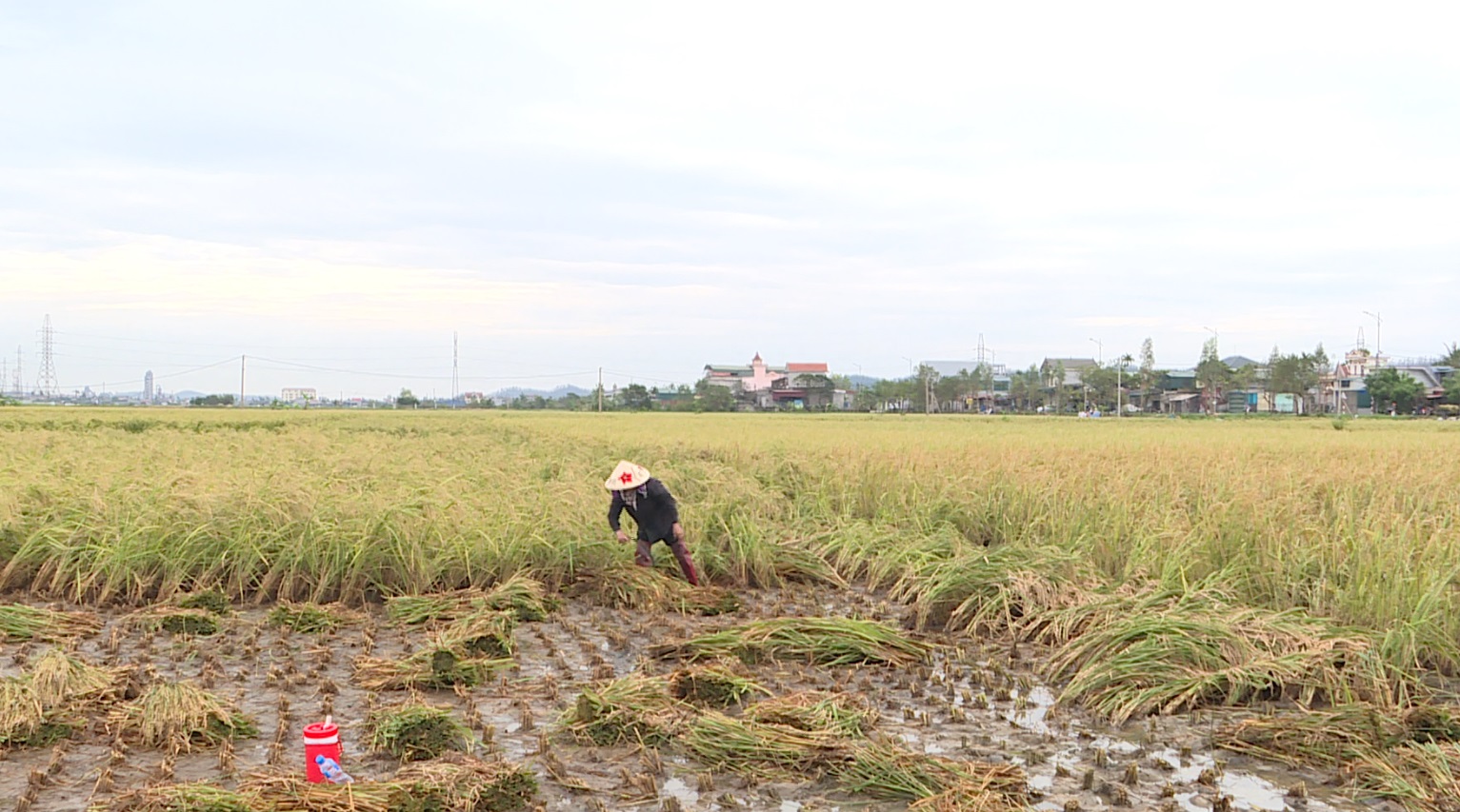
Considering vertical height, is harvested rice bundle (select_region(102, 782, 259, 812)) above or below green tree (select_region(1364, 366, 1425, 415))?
below

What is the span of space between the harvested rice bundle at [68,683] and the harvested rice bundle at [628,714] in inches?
87.8

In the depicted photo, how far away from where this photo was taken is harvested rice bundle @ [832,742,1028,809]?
361cm

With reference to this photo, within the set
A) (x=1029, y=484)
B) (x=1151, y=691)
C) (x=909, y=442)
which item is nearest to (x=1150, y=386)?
(x=909, y=442)

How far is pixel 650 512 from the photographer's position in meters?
7.60

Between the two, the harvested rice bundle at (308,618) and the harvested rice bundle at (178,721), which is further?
the harvested rice bundle at (308,618)

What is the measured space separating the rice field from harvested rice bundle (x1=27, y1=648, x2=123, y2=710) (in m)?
0.02

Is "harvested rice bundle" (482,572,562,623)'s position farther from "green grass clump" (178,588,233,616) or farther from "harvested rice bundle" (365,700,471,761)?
"harvested rice bundle" (365,700,471,761)

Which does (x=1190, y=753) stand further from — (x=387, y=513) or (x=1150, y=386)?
(x=1150, y=386)

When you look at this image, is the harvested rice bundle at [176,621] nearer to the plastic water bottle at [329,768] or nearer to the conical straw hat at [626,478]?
the conical straw hat at [626,478]

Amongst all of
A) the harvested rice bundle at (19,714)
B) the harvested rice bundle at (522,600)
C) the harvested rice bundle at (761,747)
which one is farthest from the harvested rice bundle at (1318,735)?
the harvested rice bundle at (19,714)

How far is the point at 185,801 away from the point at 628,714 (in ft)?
5.60

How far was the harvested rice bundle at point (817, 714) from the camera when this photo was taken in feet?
13.7

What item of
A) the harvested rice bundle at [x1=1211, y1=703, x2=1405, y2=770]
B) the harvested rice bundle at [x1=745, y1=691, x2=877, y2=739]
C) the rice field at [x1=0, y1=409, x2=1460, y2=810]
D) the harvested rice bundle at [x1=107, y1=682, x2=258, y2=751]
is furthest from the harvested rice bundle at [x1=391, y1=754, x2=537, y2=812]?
the harvested rice bundle at [x1=1211, y1=703, x2=1405, y2=770]

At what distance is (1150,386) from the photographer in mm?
92438
